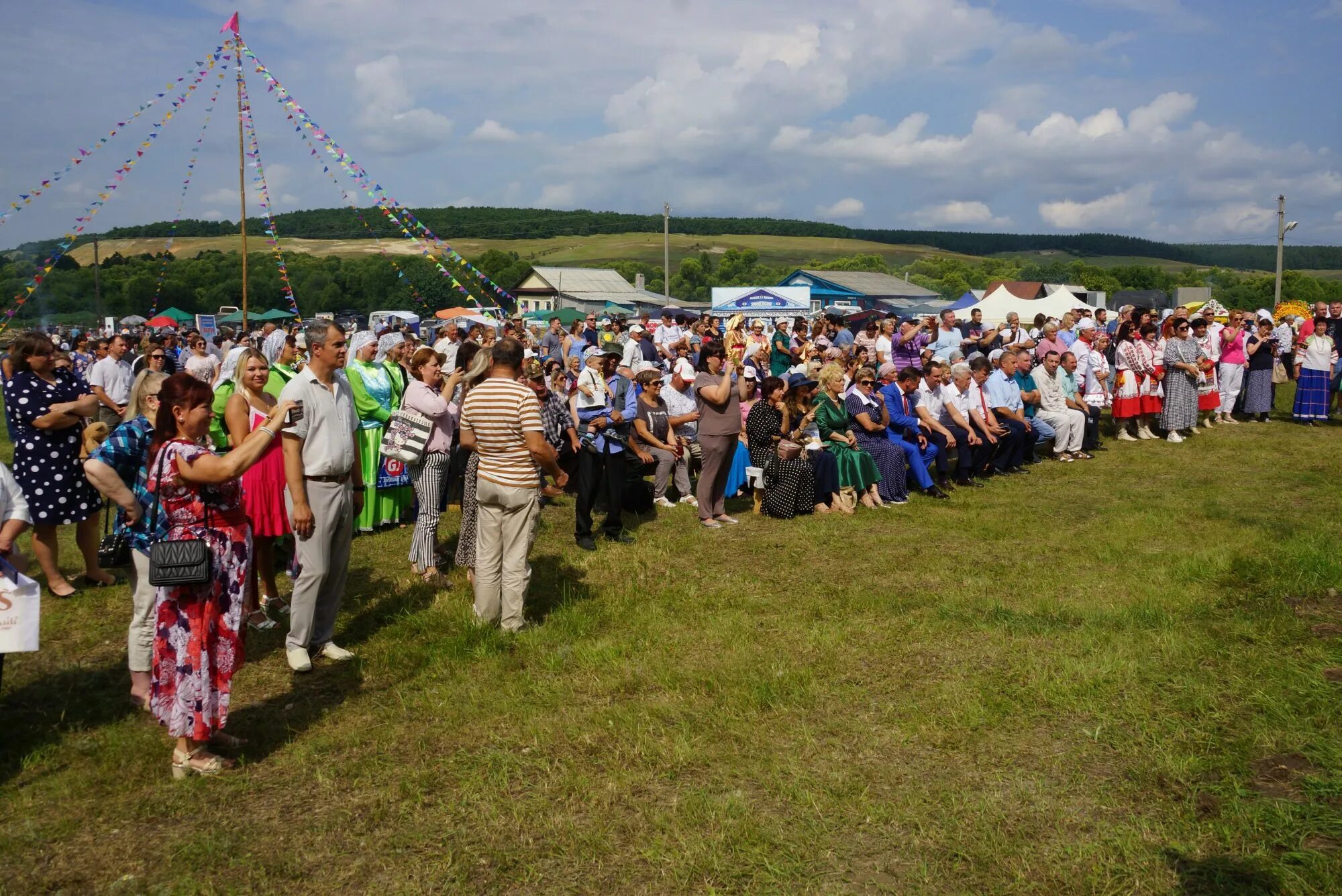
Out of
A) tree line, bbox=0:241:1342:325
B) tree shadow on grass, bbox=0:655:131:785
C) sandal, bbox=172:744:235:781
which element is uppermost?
tree line, bbox=0:241:1342:325

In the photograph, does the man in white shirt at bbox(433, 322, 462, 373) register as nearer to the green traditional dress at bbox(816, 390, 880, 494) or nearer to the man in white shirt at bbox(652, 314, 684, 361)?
the man in white shirt at bbox(652, 314, 684, 361)

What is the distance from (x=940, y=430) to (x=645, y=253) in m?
119

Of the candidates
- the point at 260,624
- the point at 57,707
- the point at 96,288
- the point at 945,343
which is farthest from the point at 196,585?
the point at 96,288

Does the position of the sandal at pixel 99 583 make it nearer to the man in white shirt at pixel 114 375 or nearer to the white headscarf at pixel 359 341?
the white headscarf at pixel 359 341

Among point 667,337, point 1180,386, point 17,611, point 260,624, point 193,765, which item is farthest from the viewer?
point 667,337

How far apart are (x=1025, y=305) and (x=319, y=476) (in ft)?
107

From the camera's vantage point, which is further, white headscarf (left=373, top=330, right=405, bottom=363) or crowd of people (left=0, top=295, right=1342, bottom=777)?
white headscarf (left=373, top=330, right=405, bottom=363)

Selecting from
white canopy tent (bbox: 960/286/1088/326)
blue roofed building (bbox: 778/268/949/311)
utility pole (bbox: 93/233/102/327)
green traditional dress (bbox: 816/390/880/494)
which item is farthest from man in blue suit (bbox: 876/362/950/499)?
blue roofed building (bbox: 778/268/949/311)

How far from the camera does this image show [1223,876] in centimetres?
364

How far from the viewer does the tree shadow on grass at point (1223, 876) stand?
140 inches

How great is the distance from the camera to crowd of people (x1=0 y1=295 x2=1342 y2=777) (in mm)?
4578

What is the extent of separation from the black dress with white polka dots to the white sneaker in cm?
232

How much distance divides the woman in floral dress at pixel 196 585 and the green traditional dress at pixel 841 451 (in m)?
6.50

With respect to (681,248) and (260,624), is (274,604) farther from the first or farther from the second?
(681,248)
